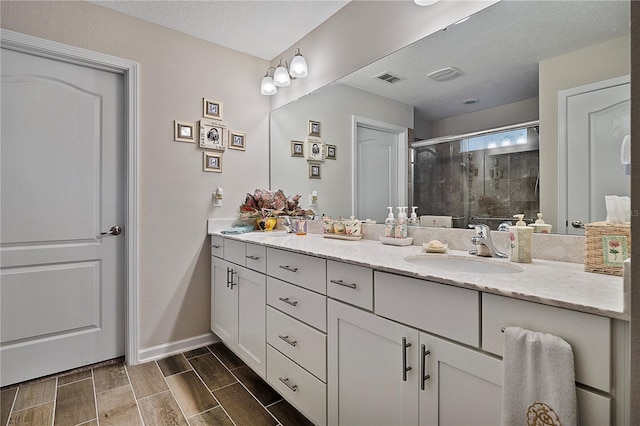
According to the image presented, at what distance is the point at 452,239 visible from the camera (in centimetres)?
160

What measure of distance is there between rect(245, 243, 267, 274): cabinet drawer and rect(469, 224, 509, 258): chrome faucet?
1.06m

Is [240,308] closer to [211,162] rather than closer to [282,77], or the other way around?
[211,162]

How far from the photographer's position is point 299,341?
1520mm

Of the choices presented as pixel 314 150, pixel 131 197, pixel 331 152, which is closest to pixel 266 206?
pixel 314 150

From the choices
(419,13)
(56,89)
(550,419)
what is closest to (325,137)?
(419,13)

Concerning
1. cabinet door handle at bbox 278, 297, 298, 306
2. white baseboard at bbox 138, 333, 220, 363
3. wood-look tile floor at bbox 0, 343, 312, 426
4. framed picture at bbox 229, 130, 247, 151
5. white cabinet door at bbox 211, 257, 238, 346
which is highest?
framed picture at bbox 229, 130, 247, 151

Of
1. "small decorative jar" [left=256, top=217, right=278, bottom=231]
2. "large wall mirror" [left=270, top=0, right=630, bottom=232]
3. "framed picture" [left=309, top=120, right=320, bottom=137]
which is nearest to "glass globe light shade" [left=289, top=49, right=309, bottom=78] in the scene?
"large wall mirror" [left=270, top=0, right=630, bottom=232]

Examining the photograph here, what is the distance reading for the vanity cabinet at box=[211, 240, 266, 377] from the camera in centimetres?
183

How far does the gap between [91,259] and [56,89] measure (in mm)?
1088

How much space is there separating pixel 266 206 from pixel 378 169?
3.40ft

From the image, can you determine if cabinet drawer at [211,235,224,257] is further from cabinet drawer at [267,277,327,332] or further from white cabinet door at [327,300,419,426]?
white cabinet door at [327,300,419,426]

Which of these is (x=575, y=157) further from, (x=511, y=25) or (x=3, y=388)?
(x=3, y=388)

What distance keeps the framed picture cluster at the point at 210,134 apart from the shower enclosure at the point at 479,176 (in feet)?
4.90

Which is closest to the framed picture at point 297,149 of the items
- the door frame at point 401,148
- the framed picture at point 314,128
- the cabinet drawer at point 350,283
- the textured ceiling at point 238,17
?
the framed picture at point 314,128
